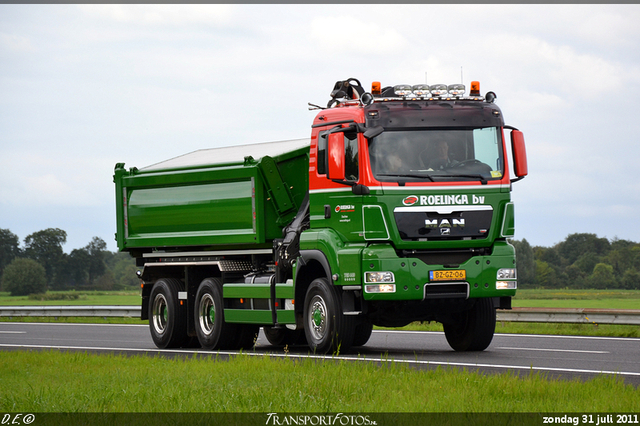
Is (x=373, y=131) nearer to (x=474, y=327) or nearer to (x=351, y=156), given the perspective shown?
(x=351, y=156)

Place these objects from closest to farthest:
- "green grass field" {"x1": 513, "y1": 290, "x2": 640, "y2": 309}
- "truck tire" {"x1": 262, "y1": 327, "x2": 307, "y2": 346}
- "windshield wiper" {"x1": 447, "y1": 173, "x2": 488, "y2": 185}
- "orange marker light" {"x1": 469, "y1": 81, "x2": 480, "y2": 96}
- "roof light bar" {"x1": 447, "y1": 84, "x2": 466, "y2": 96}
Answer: "windshield wiper" {"x1": 447, "y1": 173, "x2": 488, "y2": 185} → "roof light bar" {"x1": 447, "y1": 84, "x2": 466, "y2": 96} → "orange marker light" {"x1": 469, "y1": 81, "x2": 480, "y2": 96} → "truck tire" {"x1": 262, "y1": 327, "x2": 307, "y2": 346} → "green grass field" {"x1": 513, "y1": 290, "x2": 640, "y2": 309}

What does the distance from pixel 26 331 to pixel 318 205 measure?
1467 centimetres

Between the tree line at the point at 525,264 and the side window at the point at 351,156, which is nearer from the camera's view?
the side window at the point at 351,156

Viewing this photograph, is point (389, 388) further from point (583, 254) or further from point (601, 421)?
point (583, 254)

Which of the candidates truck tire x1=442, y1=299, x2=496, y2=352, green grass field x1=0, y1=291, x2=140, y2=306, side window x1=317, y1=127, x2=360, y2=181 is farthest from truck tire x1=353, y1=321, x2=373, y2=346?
green grass field x1=0, y1=291, x2=140, y2=306

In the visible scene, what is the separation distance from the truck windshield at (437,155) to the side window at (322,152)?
0.86 metres

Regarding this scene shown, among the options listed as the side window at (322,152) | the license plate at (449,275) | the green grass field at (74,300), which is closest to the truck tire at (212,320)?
the side window at (322,152)

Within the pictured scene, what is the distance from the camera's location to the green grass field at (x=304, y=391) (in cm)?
841

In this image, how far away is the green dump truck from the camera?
13500 mm

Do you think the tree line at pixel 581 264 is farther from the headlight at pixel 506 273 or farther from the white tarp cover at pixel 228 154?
the headlight at pixel 506 273

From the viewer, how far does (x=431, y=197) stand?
1347cm

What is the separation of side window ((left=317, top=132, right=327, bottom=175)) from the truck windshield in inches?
33.8

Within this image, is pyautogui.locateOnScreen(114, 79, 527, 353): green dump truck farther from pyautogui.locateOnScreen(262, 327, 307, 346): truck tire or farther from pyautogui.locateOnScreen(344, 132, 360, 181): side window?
pyautogui.locateOnScreen(262, 327, 307, 346): truck tire

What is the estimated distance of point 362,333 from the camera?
1628 cm
